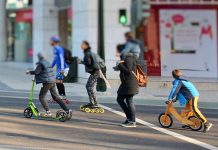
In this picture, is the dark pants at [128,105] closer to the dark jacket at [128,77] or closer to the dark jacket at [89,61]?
the dark jacket at [128,77]

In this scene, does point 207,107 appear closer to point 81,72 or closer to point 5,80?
point 81,72

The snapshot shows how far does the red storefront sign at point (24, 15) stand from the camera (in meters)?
35.6

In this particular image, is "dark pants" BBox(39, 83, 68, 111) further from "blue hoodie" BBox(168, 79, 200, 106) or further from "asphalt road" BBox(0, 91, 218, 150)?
"blue hoodie" BBox(168, 79, 200, 106)

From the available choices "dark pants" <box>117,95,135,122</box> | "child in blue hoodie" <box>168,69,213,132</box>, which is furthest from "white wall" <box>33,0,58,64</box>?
"child in blue hoodie" <box>168,69,213,132</box>

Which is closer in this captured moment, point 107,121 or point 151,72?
point 107,121

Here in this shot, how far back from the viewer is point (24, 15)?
3662 cm

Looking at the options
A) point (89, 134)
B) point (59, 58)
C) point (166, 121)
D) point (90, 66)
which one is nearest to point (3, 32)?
point (59, 58)

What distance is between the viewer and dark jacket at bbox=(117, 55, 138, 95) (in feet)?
34.9

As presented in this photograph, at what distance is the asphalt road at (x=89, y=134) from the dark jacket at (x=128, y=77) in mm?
791

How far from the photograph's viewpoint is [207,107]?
1491 cm

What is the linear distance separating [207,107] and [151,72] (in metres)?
5.63


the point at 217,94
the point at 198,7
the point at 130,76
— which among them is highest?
the point at 198,7

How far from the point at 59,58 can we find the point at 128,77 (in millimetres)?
2757

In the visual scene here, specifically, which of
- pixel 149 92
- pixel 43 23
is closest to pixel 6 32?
pixel 43 23
